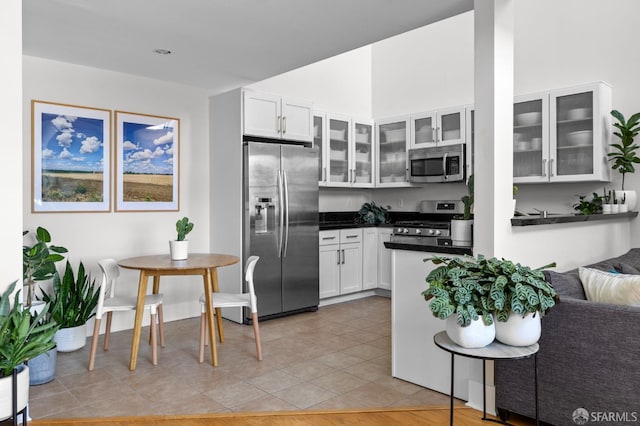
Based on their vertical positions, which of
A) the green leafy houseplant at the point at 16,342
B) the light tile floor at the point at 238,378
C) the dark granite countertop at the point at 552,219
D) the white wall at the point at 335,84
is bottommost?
the light tile floor at the point at 238,378

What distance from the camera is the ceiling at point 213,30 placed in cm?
299

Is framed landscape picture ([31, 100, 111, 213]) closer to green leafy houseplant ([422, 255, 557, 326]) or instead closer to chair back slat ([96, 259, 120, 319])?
chair back slat ([96, 259, 120, 319])

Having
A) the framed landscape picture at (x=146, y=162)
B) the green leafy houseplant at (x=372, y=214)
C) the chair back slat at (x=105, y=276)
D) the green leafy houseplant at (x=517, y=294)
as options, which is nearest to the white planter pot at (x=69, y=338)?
the chair back slat at (x=105, y=276)

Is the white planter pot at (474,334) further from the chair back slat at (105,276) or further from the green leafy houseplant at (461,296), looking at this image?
the chair back slat at (105,276)

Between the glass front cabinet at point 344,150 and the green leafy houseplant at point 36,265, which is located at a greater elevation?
the glass front cabinet at point 344,150

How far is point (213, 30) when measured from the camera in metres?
3.38

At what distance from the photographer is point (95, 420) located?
2621mm

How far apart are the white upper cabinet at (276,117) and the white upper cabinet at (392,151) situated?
1342 mm

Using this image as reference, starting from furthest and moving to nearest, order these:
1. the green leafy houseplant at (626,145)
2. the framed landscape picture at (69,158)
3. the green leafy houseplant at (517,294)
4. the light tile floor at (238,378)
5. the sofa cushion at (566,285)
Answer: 1. the green leafy houseplant at (626,145)
2. the framed landscape picture at (69,158)
3. the light tile floor at (238,378)
4. the sofa cushion at (566,285)
5. the green leafy houseplant at (517,294)

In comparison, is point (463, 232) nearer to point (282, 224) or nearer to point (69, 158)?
point (282, 224)

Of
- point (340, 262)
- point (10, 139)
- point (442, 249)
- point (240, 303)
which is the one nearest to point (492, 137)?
point (442, 249)

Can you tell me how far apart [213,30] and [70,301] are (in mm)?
2382

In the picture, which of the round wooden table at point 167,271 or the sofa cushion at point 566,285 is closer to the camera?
the sofa cushion at point 566,285

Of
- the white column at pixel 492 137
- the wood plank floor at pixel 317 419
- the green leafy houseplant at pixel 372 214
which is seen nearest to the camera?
the wood plank floor at pixel 317 419
